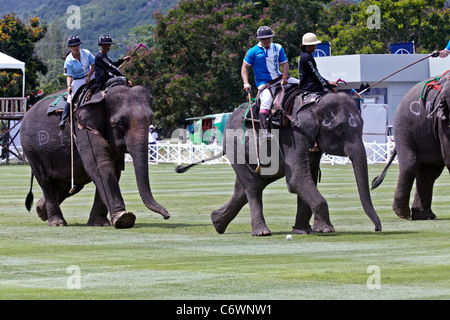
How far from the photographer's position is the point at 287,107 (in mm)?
17625

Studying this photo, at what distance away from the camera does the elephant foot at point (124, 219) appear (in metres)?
18.9

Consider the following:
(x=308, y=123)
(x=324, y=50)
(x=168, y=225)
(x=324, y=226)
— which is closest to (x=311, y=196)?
(x=324, y=226)

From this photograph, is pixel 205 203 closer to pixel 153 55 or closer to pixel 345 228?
pixel 345 228

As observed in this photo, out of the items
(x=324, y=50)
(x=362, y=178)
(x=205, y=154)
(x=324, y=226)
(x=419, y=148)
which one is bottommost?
(x=205, y=154)

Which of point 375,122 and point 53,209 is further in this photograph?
point 375,122

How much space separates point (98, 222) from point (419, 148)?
6.33m

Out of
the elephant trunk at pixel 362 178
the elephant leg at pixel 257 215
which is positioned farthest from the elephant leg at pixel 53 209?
the elephant trunk at pixel 362 178

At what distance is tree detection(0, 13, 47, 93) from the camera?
74375 millimetres

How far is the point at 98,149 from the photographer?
64.7 ft

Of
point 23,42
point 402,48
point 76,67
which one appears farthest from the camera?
point 23,42

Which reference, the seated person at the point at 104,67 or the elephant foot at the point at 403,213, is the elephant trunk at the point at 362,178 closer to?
the elephant foot at the point at 403,213

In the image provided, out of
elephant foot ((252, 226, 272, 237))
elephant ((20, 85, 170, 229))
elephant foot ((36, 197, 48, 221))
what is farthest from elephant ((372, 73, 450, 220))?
elephant foot ((36, 197, 48, 221))

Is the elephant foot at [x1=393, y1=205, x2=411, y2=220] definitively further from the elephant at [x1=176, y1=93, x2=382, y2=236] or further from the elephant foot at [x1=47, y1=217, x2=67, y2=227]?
the elephant foot at [x1=47, y1=217, x2=67, y2=227]

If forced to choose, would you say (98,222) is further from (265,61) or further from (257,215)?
(265,61)
